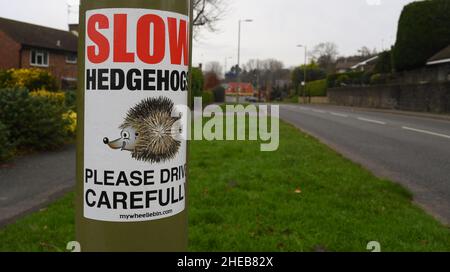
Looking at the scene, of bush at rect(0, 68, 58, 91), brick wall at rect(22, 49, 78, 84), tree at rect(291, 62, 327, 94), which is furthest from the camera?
tree at rect(291, 62, 327, 94)

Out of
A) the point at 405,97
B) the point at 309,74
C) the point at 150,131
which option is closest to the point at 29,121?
the point at 150,131

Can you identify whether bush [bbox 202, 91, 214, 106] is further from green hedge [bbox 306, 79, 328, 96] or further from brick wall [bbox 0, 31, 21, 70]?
green hedge [bbox 306, 79, 328, 96]

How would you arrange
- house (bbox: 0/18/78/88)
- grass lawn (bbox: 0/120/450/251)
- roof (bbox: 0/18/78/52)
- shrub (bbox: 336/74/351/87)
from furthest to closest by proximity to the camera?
shrub (bbox: 336/74/351/87), roof (bbox: 0/18/78/52), house (bbox: 0/18/78/88), grass lawn (bbox: 0/120/450/251)

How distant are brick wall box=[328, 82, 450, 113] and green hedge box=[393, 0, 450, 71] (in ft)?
10.3

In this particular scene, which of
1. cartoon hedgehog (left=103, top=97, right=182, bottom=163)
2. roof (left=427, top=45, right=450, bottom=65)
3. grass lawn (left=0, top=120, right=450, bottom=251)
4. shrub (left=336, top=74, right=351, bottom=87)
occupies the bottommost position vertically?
grass lawn (left=0, top=120, right=450, bottom=251)

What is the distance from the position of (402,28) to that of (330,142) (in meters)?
25.1

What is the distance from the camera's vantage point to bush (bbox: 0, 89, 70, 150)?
10.4 metres

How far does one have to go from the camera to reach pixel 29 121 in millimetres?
10672

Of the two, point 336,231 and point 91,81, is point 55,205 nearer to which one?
point 336,231

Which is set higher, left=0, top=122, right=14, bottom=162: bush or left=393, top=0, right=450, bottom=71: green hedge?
left=393, top=0, right=450, bottom=71: green hedge

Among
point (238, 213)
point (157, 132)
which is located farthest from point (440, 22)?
point (157, 132)

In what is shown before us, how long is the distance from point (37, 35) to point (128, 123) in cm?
4842

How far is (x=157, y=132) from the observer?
6.76ft

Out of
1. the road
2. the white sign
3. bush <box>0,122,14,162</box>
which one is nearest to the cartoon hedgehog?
the white sign
